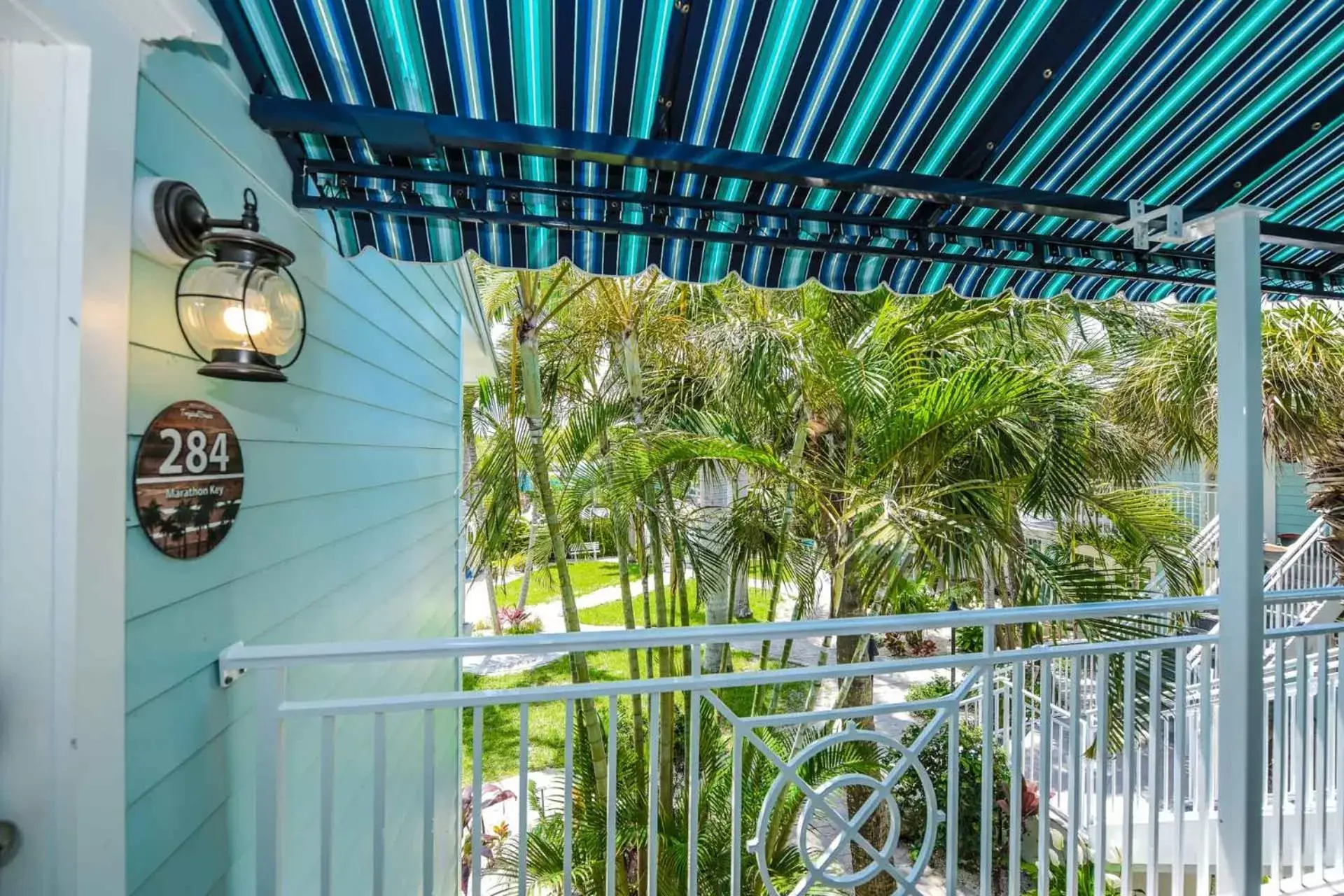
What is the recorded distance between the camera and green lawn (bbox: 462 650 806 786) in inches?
264

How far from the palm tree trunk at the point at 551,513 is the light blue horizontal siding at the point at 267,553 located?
852mm

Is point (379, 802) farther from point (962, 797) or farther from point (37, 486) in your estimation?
point (962, 797)

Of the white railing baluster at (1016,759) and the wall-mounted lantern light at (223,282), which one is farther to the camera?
the white railing baluster at (1016,759)

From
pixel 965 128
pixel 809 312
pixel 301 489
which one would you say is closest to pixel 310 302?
pixel 301 489

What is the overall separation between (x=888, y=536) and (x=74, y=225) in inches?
115

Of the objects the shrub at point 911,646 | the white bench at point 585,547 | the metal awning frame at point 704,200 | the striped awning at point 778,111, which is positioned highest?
the striped awning at point 778,111

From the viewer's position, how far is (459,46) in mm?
1355

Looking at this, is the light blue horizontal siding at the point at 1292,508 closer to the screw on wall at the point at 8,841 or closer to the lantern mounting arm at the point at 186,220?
the lantern mounting arm at the point at 186,220

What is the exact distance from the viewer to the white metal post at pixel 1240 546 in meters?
1.84

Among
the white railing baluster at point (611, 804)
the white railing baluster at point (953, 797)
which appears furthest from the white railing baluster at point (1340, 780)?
the white railing baluster at point (611, 804)

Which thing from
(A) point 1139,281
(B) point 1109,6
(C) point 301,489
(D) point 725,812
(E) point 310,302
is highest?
(B) point 1109,6

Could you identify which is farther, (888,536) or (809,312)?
(809,312)

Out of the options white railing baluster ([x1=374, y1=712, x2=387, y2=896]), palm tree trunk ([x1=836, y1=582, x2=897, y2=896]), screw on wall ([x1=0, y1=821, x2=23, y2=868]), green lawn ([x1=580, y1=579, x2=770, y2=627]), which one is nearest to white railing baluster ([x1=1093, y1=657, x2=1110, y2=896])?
palm tree trunk ([x1=836, y1=582, x2=897, y2=896])

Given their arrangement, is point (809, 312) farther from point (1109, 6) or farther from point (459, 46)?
point (459, 46)
